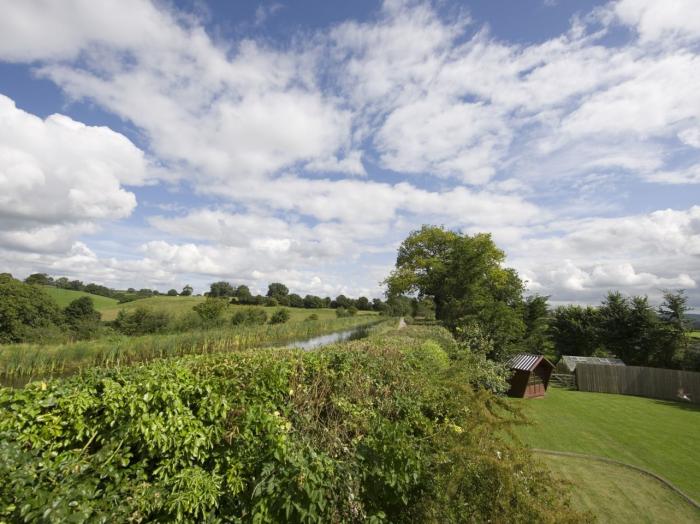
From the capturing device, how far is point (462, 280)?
2969cm

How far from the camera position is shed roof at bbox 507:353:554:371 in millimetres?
19797

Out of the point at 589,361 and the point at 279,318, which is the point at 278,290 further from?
the point at 589,361

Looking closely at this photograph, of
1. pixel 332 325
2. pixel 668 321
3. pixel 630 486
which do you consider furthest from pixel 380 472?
pixel 668 321

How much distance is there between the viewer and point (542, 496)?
3.10 m

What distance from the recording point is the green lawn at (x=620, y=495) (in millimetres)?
6785

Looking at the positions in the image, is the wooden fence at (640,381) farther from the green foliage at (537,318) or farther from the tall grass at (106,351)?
the tall grass at (106,351)

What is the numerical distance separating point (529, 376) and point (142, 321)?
28.6 metres

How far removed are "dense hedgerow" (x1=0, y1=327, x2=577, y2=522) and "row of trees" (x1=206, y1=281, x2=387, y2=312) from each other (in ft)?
196

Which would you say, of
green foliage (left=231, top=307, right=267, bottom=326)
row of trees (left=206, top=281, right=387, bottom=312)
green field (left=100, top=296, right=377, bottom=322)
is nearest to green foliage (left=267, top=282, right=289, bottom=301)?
row of trees (left=206, top=281, right=387, bottom=312)

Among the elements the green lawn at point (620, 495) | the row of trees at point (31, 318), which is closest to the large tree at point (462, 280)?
the green lawn at point (620, 495)

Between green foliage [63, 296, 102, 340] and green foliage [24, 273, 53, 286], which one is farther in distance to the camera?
green foliage [24, 273, 53, 286]

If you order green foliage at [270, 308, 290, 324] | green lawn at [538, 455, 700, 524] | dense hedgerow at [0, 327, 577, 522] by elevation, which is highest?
dense hedgerow at [0, 327, 577, 522]

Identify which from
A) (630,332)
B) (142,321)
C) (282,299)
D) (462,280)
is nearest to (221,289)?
(282,299)

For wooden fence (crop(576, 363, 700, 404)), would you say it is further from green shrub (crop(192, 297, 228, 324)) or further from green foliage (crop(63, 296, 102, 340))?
green foliage (crop(63, 296, 102, 340))
